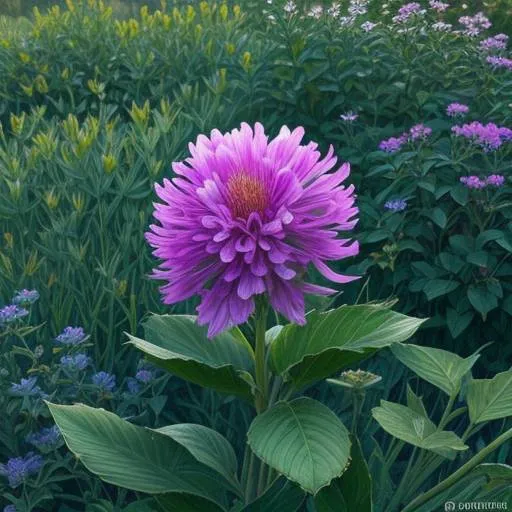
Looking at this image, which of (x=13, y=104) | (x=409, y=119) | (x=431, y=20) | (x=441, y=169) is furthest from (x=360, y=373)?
(x=13, y=104)

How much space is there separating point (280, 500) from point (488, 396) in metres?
0.44

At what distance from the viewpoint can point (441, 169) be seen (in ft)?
9.42

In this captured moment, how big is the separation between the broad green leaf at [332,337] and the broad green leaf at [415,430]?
0.13 m

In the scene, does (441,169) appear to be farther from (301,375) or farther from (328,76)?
(301,375)

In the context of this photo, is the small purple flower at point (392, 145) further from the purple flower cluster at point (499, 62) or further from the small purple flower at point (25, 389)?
the small purple flower at point (25, 389)

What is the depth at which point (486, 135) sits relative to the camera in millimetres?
2762

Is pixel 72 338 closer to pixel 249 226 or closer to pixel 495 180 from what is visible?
pixel 249 226

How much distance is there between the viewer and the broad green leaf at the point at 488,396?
1643 millimetres

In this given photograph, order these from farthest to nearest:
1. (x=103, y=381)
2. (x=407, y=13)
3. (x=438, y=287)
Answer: (x=407, y=13)
(x=438, y=287)
(x=103, y=381)

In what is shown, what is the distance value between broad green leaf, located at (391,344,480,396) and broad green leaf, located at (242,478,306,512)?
1.08 ft

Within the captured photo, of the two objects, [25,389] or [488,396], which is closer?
[488,396]

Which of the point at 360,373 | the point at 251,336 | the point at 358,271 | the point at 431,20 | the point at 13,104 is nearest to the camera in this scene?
the point at 360,373

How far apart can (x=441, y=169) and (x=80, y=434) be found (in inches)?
65.8

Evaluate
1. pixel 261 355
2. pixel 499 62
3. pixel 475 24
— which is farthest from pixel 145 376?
pixel 475 24
